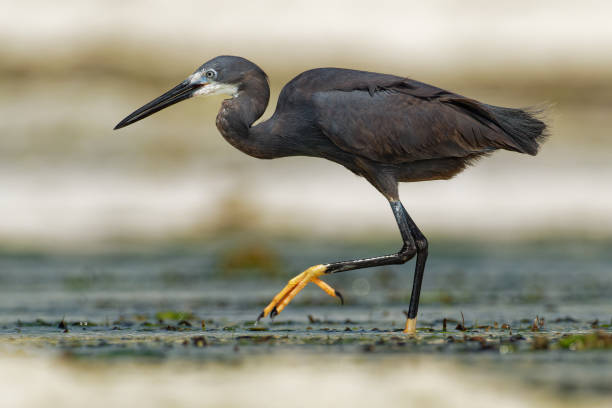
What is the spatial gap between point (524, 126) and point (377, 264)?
1.53m

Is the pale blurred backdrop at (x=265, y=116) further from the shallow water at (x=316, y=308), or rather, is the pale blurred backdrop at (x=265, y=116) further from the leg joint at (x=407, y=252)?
the leg joint at (x=407, y=252)

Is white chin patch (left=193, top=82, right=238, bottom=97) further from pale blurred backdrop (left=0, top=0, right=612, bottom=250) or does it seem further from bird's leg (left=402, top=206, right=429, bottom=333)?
pale blurred backdrop (left=0, top=0, right=612, bottom=250)

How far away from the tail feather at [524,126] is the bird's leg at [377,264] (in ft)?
3.26

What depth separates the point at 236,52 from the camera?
27.5m

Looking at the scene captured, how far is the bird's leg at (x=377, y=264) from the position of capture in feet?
30.0

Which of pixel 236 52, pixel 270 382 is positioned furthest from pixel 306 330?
pixel 236 52

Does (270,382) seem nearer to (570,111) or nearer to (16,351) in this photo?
(16,351)

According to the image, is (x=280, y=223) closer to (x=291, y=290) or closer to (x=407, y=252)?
(x=407, y=252)

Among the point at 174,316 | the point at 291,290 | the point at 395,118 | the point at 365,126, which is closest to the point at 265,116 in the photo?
the point at 174,316

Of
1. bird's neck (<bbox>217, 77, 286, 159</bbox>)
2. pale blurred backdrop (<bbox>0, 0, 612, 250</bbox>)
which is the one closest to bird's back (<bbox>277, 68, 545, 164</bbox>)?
bird's neck (<bbox>217, 77, 286, 159</bbox>)

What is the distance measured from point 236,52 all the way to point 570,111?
6987 millimetres

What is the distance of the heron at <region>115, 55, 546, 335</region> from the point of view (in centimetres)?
938

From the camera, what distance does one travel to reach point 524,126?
9898 mm

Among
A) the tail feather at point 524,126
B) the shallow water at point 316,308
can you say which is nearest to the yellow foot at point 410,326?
the shallow water at point 316,308
